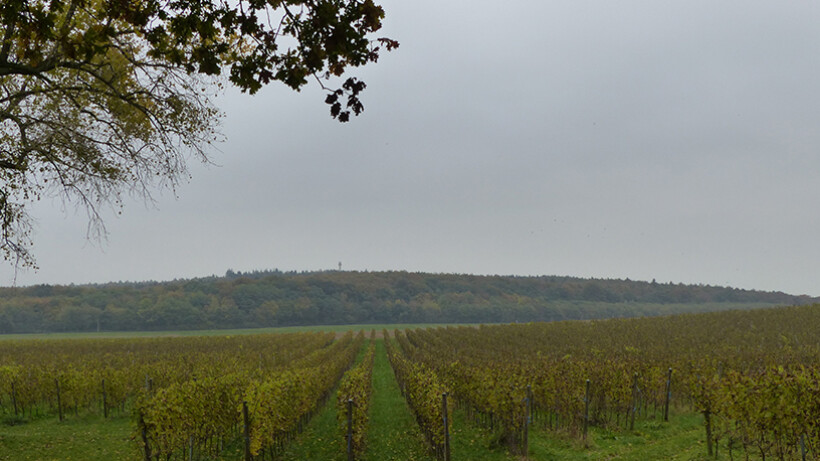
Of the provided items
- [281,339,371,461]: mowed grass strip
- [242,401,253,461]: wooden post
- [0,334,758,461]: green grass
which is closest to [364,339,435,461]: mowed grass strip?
[0,334,758,461]: green grass

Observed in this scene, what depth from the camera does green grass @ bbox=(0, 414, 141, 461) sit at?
12656mm

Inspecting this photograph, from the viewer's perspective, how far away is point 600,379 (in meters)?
15.1

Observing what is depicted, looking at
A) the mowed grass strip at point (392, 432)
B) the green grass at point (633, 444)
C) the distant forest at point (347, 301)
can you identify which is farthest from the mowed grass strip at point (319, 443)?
the distant forest at point (347, 301)

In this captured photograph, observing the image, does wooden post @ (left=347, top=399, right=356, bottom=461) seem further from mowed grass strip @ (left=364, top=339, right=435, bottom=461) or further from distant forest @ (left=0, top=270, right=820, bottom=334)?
distant forest @ (left=0, top=270, right=820, bottom=334)

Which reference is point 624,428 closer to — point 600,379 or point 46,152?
point 600,379

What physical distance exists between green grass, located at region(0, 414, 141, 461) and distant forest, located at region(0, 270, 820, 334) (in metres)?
101

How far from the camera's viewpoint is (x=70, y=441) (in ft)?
47.6

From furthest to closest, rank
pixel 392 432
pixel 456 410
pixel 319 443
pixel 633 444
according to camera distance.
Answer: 1. pixel 456 410
2. pixel 392 432
3. pixel 319 443
4. pixel 633 444

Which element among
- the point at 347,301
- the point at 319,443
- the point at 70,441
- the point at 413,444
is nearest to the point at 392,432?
the point at 413,444

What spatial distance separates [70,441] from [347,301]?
125039 mm

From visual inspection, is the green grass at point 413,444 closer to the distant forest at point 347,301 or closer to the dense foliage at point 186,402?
the dense foliage at point 186,402

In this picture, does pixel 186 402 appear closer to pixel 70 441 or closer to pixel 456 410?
pixel 70 441

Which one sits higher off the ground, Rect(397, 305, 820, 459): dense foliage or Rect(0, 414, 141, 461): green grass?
Rect(397, 305, 820, 459): dense foliage

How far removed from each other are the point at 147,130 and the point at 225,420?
6717mm
